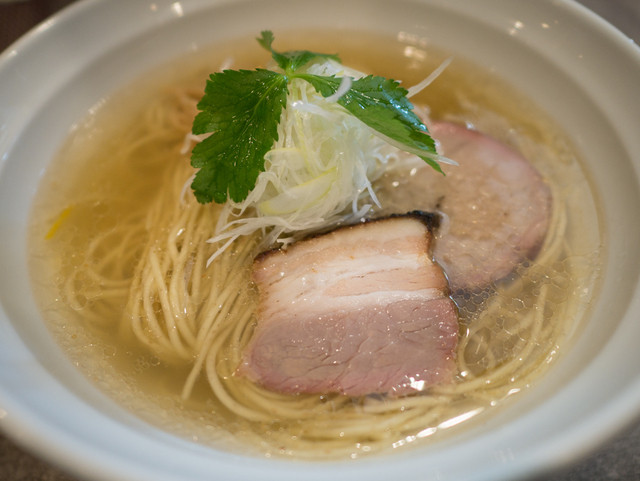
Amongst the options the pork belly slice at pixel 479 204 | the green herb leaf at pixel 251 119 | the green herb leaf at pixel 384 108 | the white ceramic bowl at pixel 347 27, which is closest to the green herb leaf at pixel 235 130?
the green herb leaf at pixel 251 119

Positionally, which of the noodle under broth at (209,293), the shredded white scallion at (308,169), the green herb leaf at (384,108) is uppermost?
the green herb leaf at (384,108)

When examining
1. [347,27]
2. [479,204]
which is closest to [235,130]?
[479,204]

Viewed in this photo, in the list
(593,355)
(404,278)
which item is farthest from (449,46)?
(593,355)

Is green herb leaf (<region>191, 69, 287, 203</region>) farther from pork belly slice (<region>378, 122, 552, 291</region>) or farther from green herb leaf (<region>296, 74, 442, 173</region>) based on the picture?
pork belly slice (<region>378, 122, 552, 291</region>)

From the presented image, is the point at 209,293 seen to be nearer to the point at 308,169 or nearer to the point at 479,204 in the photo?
the point at 308,169

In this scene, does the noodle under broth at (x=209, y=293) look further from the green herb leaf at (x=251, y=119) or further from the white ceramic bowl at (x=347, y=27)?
the green herb leaf at (x=251, y=119)

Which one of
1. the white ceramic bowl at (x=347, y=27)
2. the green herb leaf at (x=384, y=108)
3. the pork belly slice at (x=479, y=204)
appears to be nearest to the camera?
the white ceramic bowl at (x=347, y=27)
